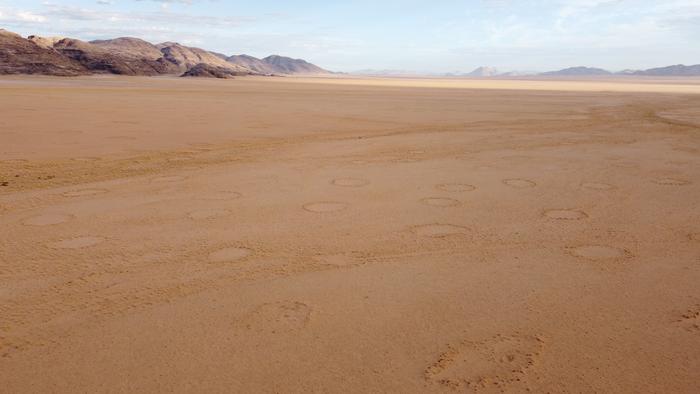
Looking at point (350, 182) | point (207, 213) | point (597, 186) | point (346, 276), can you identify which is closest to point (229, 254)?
point (346, 276)

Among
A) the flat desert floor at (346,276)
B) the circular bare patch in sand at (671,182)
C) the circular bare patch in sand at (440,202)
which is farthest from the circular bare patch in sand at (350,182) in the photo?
the circular bare patch in sand at (671,182)

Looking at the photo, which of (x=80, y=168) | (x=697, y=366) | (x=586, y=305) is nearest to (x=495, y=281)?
(x=586, y=305)

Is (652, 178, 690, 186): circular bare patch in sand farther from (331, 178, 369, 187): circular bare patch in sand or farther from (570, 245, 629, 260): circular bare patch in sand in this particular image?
(331, 178, 369, 187): circular bare patch in sand

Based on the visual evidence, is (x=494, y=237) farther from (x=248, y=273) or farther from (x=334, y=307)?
(x=248, y=273)

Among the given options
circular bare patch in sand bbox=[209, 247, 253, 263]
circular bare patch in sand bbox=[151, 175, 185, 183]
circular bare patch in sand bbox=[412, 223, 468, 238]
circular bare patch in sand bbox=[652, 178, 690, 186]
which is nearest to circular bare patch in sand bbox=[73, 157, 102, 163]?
circular bare patch in sand bbox=[151, 175, 185, 183]

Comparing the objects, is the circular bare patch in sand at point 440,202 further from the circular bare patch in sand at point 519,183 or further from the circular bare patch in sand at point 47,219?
the circular bare patch in sand at point 47,219

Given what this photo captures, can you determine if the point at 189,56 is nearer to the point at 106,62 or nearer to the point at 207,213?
the point at 106,62
